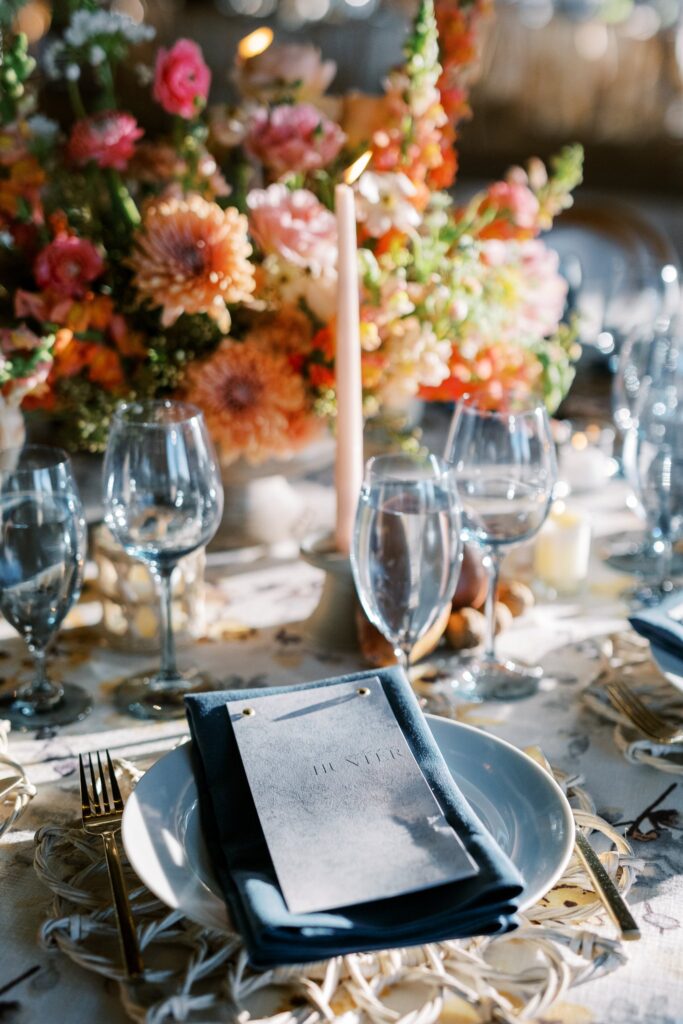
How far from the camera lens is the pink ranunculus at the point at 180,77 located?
1.17 m

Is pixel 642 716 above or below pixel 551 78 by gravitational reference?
below

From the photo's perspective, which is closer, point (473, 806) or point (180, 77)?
point (473, 806)

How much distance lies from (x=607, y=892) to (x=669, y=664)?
30 centimetres

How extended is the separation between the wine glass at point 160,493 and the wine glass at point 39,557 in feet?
0.13

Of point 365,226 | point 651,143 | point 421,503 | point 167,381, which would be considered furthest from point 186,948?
point 651,143

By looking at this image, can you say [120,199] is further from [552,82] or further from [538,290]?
[552,82]

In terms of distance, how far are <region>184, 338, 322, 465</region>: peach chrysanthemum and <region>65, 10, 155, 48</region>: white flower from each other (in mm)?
354

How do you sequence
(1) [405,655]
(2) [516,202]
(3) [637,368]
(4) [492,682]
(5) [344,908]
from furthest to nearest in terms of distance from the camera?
(3) [637,368], (2) [516,202], (4) [492,682], (1) [405,655], (5) [344,908]

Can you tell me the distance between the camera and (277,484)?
1312 millimetres

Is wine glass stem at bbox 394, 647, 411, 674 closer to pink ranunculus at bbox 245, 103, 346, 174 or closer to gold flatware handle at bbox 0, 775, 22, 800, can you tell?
gold flatware handle at bbox 0, 775, 22, 800

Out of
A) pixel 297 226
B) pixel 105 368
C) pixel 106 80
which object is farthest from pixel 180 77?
pixel 105 368

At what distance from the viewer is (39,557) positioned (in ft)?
3.09

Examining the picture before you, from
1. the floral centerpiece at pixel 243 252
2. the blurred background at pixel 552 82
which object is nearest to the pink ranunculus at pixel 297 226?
the floral centerpiece at pixel 243 252

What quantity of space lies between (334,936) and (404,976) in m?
0.06
